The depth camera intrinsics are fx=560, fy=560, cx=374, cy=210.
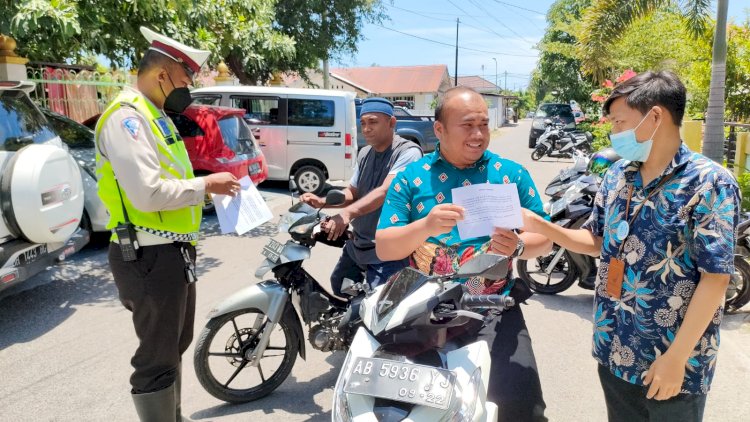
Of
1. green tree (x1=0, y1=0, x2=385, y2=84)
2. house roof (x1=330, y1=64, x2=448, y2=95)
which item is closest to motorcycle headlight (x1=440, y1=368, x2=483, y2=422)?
green tree (x1=0, y1=0, x2=385, y2=84)

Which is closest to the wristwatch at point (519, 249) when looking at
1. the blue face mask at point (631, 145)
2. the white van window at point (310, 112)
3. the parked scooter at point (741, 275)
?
the blue face mask at point (631, 145)

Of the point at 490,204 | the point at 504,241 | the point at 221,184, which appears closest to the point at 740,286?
the point at 504,241

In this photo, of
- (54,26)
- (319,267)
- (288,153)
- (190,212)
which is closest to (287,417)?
(190,212)

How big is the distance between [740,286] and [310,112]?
785 centimetres

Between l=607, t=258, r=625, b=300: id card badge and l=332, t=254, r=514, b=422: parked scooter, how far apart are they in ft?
1.30

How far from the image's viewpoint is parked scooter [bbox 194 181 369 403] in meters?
3.06

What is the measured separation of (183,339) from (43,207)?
2041 mm

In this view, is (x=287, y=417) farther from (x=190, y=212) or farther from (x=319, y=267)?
(x=319, y=267)

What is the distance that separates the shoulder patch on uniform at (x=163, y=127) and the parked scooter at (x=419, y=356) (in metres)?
1.17

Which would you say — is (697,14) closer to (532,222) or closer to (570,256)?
(570,256)

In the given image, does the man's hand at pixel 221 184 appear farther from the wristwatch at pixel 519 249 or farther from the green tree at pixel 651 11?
the green tree at pixel 651 11

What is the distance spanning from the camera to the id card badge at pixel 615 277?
74.0 inches

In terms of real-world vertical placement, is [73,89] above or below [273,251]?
above

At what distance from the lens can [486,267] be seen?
169 cm
